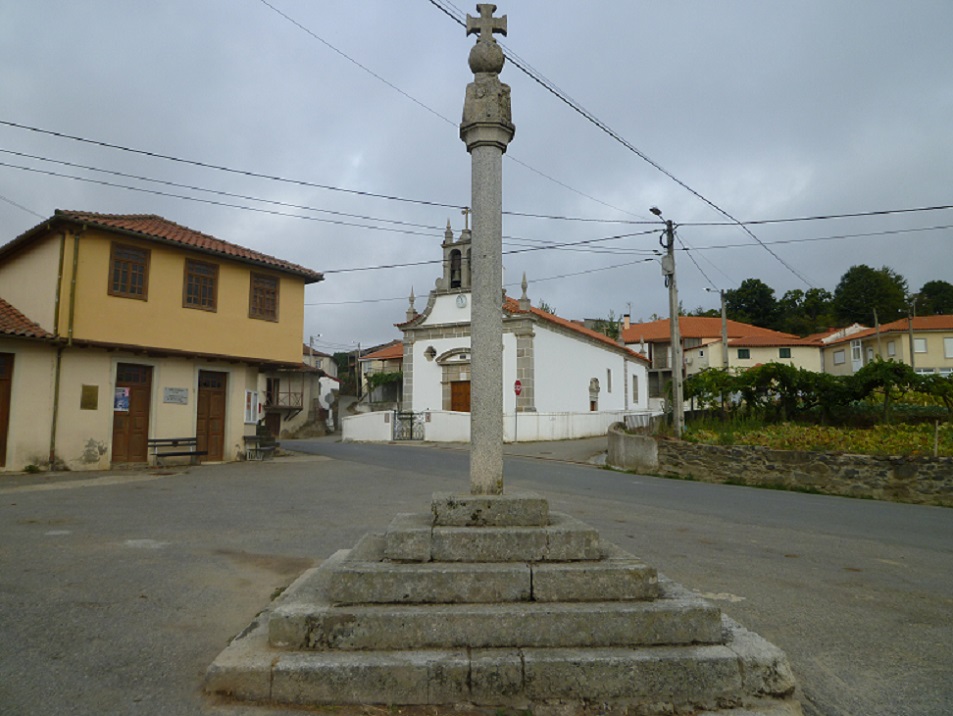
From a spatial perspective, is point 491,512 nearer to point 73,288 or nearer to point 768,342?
point 73,288

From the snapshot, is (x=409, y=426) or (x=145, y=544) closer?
(x=145, y=544)

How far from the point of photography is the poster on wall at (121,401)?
15703mm

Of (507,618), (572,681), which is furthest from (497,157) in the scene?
(572,681)

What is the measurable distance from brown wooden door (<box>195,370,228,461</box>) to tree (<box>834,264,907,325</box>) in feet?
194

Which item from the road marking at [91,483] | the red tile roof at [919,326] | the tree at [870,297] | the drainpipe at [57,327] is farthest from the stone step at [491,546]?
the tree at [870,297]

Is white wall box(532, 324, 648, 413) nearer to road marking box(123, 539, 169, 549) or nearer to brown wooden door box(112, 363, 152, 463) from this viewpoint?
brown wooden door box(112, 363, 152, 463)

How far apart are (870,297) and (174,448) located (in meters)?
62.6

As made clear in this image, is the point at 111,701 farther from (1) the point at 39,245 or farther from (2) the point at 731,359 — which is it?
(2) the point at 731,359

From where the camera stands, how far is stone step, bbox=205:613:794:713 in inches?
128

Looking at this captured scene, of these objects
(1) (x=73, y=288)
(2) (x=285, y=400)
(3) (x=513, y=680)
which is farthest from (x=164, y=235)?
(2) (x=285, y=400)

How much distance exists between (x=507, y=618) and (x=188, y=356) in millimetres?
15460

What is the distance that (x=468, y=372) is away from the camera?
2900 centimetres

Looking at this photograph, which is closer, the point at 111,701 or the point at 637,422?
the point at 111,701

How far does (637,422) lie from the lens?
24797 millimetres
